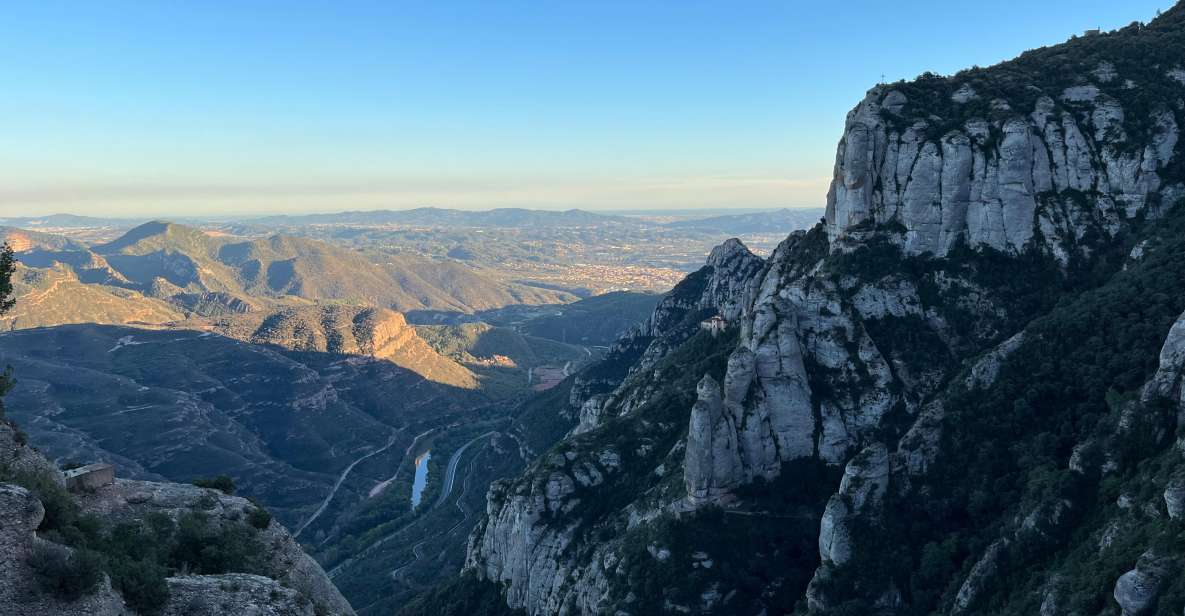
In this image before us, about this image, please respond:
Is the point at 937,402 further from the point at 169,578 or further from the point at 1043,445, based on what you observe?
the point at 169,578

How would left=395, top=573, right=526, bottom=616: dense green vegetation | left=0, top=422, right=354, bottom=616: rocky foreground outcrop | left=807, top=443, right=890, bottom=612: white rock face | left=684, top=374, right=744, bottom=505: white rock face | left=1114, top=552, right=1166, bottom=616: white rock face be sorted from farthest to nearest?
left=395, top=573, right=526, bottom=616: dense green vegetation < left=684, top=374, right=744, bottom=505: white rock face < left=807, top=443, right=890, bottom=612: white rock face < left=1114, top=552, right=1166, bottom=616: white rock face < left=0, top=422, right=354, bottom=616: rocky foreground outcrop

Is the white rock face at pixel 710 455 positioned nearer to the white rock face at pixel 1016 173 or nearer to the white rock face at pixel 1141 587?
the white rock face at pixel 1016 173

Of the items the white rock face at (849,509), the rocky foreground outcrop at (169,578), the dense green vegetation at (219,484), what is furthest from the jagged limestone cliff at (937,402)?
the rocky foreground outcrop at (169,578)

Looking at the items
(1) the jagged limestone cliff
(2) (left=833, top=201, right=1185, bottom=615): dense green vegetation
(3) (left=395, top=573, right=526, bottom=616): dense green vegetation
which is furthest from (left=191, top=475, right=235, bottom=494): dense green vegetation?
(3) (left=395, top=573, right=526, bottom=616): dense green vegetation

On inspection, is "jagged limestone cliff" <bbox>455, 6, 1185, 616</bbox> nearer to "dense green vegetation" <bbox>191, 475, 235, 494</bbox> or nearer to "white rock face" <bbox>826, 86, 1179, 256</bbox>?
"white rock face" <bbox>826, 86, 1179, 256</bbox>

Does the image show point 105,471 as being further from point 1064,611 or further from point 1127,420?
point 1127,420

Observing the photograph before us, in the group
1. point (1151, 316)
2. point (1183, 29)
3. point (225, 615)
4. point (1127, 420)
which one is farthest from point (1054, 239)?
point (225, 615)
